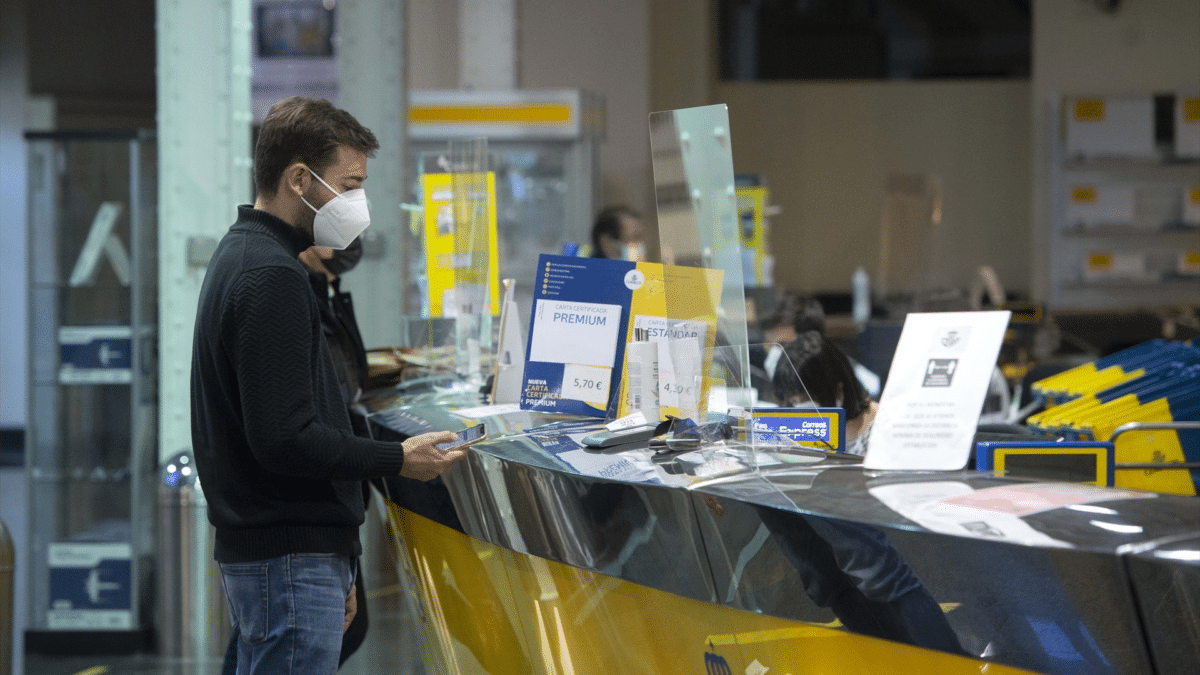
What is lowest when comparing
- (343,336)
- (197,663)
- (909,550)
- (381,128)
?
(197,663)

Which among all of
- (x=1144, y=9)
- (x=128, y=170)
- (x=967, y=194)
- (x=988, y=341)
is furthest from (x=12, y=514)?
(x=1144, y=9)

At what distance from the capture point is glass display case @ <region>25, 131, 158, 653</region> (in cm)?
457

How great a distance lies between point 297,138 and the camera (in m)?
1.99

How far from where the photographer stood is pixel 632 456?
186 cm

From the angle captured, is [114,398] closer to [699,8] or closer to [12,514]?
[12,514]

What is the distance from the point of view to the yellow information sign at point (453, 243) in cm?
329

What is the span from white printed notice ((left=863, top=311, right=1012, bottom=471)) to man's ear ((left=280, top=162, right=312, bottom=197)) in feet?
3.28

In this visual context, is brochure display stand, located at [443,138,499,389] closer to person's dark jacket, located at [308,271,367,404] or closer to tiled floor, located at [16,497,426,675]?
person's dark jacket, located at [308,271,367,404]

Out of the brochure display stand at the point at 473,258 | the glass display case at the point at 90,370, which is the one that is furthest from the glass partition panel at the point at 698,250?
the glass display case at the point at 90,370

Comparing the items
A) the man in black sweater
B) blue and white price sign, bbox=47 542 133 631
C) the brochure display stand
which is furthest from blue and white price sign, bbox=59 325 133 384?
the man in black sweater

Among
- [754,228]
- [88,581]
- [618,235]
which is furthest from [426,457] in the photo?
[754,228]

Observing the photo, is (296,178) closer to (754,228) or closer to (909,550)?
(909,550)

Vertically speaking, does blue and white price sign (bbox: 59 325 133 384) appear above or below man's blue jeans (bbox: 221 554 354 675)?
above

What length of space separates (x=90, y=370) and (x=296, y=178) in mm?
3098
